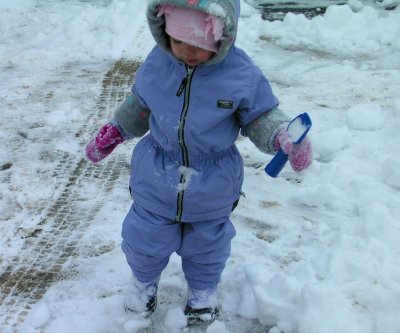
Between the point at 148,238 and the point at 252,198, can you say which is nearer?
the point at 148,238

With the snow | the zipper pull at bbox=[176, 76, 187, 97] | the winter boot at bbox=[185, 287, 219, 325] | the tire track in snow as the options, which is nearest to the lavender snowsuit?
the zipper pull at bbox=[176, 76, 187, 97]

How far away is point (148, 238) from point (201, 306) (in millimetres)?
389

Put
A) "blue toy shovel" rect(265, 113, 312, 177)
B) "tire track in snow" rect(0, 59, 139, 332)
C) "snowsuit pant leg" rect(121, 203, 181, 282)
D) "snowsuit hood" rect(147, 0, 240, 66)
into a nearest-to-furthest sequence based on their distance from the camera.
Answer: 1. "snowsuit hood" rect(147, 0, 240, 66)
2. "blue toy shovel" rect(265, 113, 312, 177)
3. "snowsuit pant leg" rect(121, 203, 181, 282)
4. "tire track in snow" rect(0, 59, 139, 332)

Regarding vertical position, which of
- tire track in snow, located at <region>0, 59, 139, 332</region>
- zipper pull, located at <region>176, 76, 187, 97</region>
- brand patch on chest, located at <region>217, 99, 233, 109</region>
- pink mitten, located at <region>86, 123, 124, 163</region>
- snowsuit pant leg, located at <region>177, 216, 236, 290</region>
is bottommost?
tire track in snow, located at <region>0, 59, 139, 332</region>

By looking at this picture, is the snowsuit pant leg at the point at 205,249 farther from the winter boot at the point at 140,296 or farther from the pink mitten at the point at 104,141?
the pink mitten at the point at 104,141

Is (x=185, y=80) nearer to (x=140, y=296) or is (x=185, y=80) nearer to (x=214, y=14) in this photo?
(x=214, y=14)

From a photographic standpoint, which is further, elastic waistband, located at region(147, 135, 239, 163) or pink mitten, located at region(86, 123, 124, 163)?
pink mitten, located at region(86, 123, 124, 163)

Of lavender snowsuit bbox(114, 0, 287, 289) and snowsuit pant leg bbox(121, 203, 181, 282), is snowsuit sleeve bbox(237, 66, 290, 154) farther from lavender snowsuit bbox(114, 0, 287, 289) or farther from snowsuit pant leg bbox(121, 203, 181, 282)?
snowsuit pant leg bbox(121, 203, 181, 282)

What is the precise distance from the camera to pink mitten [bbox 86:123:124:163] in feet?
6.47

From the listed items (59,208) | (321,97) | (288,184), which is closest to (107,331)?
(59,208)

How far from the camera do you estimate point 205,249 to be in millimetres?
1936

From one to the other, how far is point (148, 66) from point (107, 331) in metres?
0.97

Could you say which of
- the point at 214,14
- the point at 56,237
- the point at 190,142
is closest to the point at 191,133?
the point at 190,142

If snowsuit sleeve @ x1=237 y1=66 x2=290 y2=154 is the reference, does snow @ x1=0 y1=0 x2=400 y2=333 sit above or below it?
below
